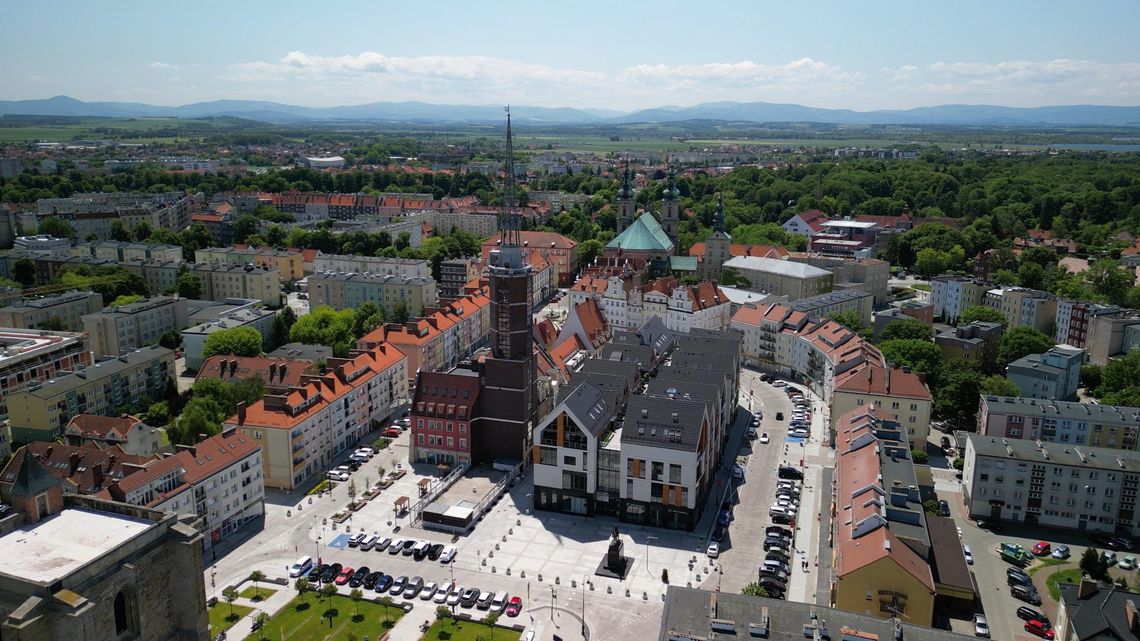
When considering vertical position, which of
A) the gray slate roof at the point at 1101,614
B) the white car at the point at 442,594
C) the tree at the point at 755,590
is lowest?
the white car at the point at 442,594

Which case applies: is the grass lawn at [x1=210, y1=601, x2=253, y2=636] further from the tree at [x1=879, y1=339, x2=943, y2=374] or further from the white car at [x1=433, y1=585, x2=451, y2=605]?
the tree at [x1=879, y1=339, x2=943, y2=374]

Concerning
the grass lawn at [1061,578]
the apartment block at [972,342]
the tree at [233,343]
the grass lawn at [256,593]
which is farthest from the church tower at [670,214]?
the grass lawn at [256,593]

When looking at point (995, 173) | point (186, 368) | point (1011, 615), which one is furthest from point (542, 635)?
point (995, 173)

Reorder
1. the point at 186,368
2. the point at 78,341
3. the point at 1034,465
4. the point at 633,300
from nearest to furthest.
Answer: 1. the point at 1034,465
2. the point at 78,341
3. the point at 186,368
4. the point at 633,300

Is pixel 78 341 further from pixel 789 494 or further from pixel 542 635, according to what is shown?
pixel 789 494

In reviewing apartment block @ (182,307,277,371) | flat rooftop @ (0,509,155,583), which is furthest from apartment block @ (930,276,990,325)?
flat rooftop @ (0,509,155,583)

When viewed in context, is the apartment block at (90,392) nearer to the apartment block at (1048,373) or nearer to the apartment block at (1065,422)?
the apartment block at (1065,422)
